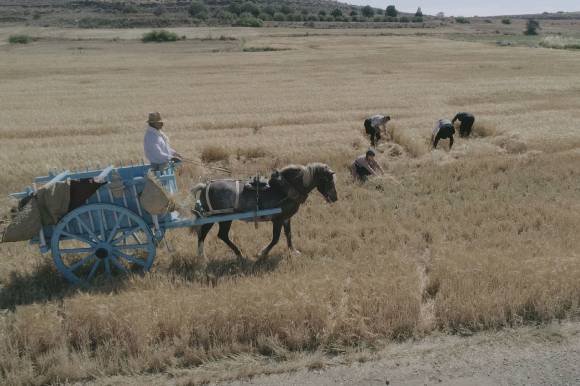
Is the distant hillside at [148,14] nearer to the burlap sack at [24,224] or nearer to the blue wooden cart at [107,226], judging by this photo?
the blue wooden cart at [107,226]

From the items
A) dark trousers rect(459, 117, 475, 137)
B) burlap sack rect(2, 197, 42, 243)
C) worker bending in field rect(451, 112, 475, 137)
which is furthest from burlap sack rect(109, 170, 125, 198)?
dark trousers rect(459, 117, 475, 137)

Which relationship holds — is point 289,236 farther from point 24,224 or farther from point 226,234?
point 24,224

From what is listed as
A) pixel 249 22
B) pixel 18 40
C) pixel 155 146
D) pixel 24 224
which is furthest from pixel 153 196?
pixel 249 22

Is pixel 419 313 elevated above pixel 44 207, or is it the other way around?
pixel 44 207

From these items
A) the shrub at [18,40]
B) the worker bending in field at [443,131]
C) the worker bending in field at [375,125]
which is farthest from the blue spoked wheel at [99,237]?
the shrub at [18,40]

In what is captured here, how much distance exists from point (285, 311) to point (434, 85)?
1038 inches

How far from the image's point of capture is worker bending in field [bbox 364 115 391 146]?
15050 mm

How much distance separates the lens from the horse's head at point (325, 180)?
7430 mm

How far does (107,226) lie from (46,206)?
35.4 inches

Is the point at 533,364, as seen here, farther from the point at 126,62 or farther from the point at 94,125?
the point at 126,62

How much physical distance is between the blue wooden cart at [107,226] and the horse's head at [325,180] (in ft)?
2.80

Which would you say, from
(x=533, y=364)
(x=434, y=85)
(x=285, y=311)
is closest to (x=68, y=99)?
(x=434, y=85)

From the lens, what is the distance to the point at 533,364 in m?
5.09

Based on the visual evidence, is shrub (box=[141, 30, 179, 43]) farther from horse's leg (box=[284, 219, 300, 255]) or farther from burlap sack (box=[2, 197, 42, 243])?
burlap sack (box=[2, 197, 42, 243])
